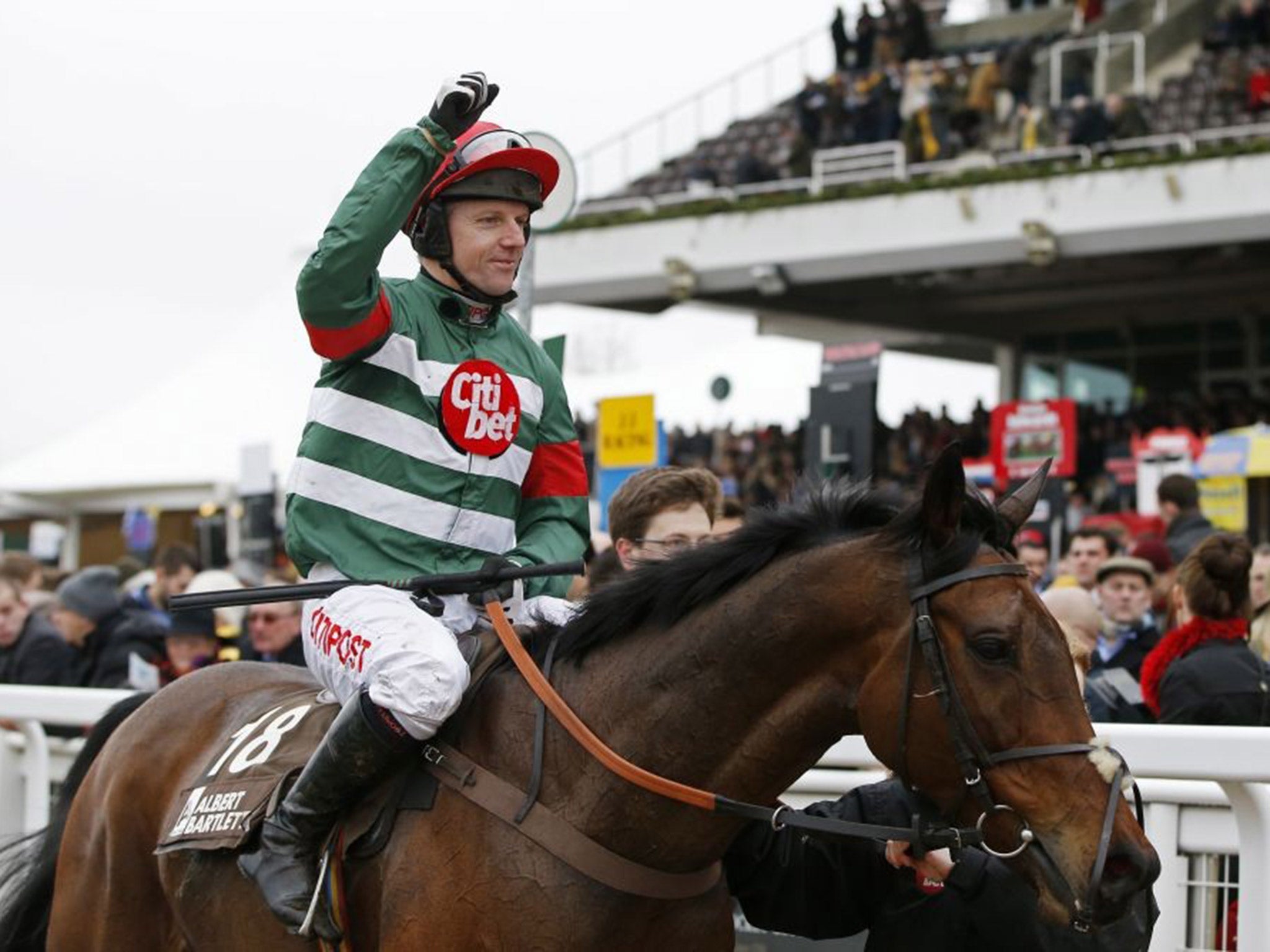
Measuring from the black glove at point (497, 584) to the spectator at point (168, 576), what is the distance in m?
6.10

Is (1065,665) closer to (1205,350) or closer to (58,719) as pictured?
(58,719)

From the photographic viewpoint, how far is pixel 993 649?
2.80 meters

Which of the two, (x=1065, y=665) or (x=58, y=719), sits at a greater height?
(x=1065, y=665)

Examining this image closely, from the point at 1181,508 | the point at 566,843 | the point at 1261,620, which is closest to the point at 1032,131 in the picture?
the point at 1181,508

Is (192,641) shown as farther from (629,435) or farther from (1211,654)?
(1211,654)

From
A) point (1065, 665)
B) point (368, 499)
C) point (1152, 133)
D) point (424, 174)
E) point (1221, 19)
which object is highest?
point (1221, 19)

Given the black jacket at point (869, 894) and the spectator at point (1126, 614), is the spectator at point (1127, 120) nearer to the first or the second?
the spectator at point (1126, 614)

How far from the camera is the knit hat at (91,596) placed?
8039 mm

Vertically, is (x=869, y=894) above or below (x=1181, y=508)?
below

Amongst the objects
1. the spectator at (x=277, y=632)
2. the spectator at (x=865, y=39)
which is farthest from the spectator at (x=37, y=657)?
the spectator at (x=865, y=39)

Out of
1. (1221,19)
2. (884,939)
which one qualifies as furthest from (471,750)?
(1221,19)

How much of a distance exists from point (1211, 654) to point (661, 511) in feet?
5.53

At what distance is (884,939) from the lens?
139 inches

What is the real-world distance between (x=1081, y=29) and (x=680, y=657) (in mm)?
22428
